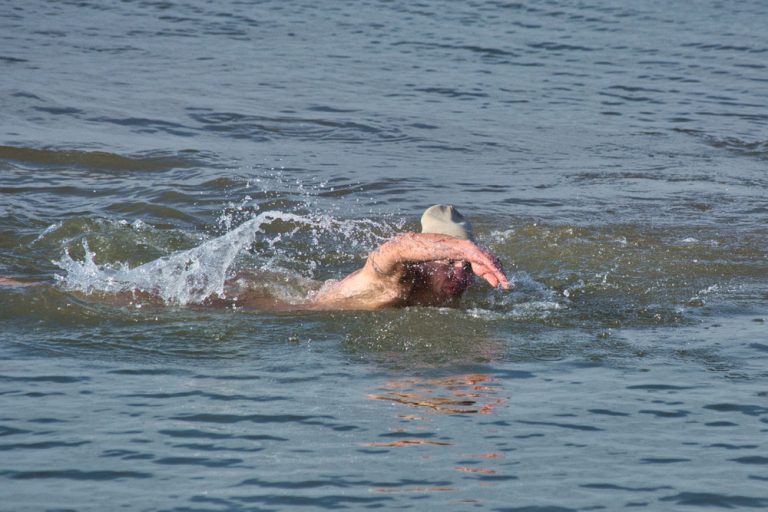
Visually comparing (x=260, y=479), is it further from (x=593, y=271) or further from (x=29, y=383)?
(x=593, y=271)

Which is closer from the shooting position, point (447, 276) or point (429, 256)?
point (429, 256)

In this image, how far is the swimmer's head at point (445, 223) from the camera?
733cm

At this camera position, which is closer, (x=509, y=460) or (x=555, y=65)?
(x=509, y=460)

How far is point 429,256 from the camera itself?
7.14 meters

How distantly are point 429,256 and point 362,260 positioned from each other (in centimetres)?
301

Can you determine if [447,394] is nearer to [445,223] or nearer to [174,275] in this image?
[445,223]

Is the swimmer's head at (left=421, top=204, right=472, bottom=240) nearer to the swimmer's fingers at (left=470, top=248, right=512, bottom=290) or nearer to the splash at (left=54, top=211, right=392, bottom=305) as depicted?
the swimmer's fingers at (left=470, top=248, right=512, bottom=290)

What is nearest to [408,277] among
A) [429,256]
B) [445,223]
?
[445,223]

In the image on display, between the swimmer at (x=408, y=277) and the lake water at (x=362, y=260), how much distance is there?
6.4 inches

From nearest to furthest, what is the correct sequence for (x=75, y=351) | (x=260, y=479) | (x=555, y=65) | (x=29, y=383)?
(x=260, y=479) → (x=29, y=383) → (x=75, y=351) → (x=555, y=65)

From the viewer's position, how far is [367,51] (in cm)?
2069

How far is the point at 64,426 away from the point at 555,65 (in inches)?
597

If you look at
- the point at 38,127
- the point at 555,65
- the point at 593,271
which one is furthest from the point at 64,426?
the point at 555,65

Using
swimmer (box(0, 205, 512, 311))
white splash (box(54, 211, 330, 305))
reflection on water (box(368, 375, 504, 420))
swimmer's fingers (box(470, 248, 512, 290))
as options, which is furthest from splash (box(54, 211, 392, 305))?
swimmer's fingers (box(470, 248, 512, 290))
